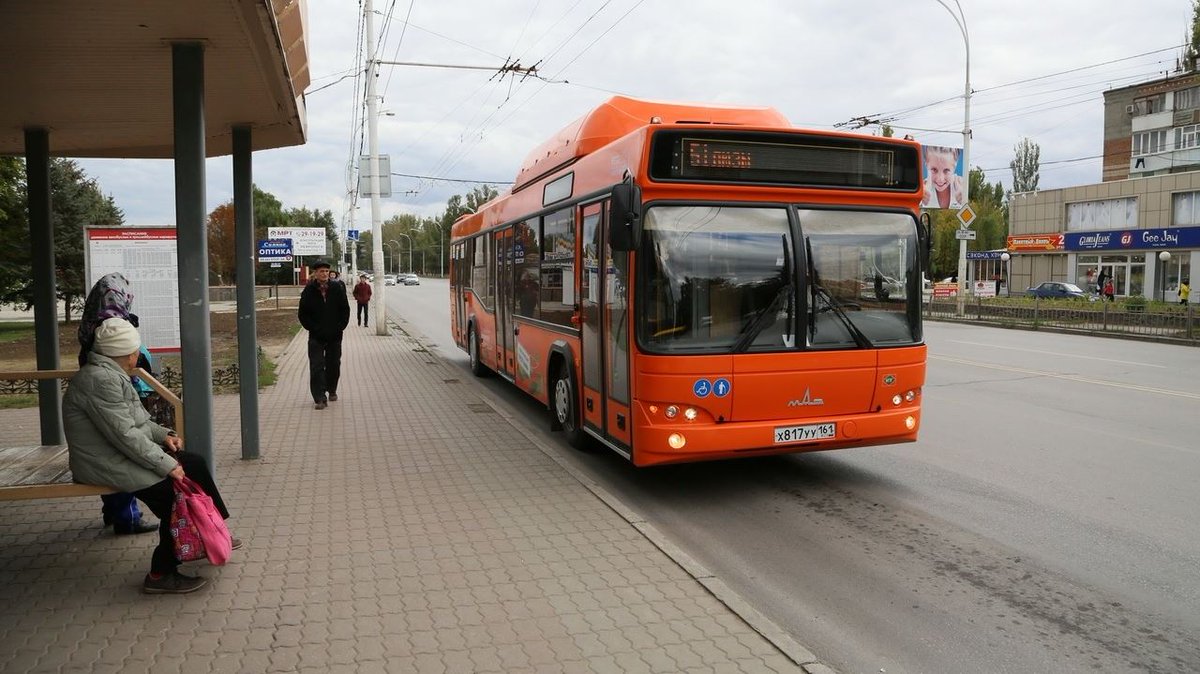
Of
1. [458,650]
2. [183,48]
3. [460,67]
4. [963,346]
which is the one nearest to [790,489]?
[458,650]

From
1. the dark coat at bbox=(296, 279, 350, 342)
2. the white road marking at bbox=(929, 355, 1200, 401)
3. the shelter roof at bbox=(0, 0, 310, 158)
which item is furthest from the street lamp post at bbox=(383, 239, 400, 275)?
the shelter roof at bbox=(0, 0, 310, 158)

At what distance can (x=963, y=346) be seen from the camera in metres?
20.7

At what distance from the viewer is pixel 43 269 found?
7.25m

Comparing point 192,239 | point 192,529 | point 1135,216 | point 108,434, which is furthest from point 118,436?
point 1135,216

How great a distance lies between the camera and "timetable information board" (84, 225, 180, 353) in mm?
→ 9711

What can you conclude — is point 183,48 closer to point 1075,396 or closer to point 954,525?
point 954,525

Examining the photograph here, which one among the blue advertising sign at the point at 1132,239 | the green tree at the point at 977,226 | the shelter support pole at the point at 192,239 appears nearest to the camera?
the shelter support pole at the point at 192,239

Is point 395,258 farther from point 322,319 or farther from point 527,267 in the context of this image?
point 527,267

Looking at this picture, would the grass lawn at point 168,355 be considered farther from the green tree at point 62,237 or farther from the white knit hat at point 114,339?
the white knit hat at point 114,339

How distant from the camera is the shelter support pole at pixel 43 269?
713cm

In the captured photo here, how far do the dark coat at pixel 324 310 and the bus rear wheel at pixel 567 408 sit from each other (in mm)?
3244

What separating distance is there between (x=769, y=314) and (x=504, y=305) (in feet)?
19.5

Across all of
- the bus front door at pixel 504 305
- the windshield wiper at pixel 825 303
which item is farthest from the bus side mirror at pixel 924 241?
the bus front door at pixel 504 305

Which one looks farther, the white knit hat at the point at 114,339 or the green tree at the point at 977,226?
the green tree at the point at 977,226
